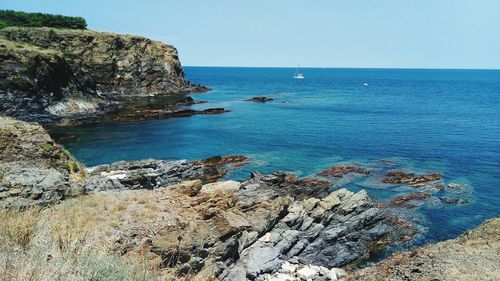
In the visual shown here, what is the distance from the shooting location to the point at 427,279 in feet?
59.5

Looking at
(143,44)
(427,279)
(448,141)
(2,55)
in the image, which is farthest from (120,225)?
(143,44)

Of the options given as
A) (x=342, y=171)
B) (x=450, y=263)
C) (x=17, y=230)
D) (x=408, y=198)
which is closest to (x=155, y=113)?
(x=342, y=171)

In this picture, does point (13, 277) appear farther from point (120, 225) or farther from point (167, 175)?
point (167, 175)

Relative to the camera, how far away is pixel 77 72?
8719 centimetres

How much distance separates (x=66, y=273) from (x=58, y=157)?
24.0 meters

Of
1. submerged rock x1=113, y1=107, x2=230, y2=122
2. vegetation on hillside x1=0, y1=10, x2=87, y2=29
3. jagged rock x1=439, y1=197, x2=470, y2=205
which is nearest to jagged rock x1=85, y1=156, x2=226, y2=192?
jagged rock x1=439, y1=197, x2=470, y2=205

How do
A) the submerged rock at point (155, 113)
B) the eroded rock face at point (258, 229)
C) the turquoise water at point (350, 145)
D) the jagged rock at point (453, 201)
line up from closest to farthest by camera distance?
the eroded rock face at point (258, 229) → the jagged rock at point (453, 201) → the turquoise water at point (350, 145) → the submerged rock at point (155, 113)

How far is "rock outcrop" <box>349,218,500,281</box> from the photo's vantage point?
60.3 ft

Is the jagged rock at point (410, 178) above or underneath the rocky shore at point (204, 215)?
underneath

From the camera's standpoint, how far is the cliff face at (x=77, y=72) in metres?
68.2

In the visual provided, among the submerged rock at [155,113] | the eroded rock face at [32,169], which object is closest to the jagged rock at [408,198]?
the eroded rock face at [32,169]

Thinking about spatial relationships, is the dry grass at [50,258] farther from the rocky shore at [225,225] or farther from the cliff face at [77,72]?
the cliff face at [77,72]

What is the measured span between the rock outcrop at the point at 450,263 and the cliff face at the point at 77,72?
6317cm

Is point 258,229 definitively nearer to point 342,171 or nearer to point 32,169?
point 32,169
